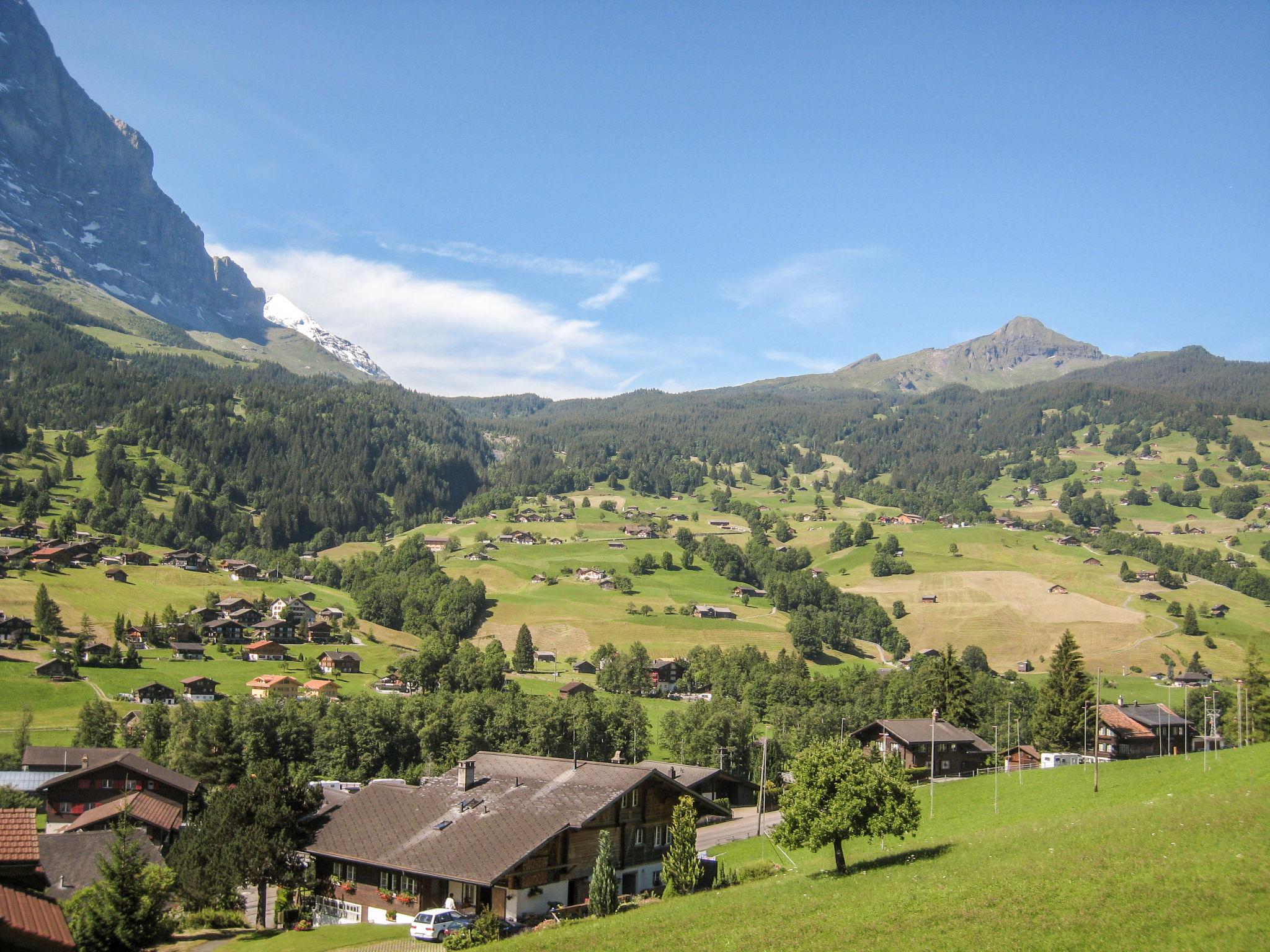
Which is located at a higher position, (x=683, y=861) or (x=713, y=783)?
(x=683, y=861)

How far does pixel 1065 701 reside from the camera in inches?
2869

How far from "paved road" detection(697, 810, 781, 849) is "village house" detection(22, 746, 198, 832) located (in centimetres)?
3705

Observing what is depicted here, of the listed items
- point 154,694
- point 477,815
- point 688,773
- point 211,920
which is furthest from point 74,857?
point 154,694

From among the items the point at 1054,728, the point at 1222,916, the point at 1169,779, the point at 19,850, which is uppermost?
the point at 19,850

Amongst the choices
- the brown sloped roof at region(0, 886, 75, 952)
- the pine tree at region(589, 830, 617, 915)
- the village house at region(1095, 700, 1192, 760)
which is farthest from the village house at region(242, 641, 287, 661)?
the brown sloped roof at region(0, 886, 75, 952)

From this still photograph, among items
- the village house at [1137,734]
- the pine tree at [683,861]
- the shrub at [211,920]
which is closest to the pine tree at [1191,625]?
the village house at [1137,734]

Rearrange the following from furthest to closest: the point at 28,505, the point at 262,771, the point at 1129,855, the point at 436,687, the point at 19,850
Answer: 1. the point at 28,505
2. the point at 436,687
3. the point at 262,771
4. the point at 1129,855
5. the point at 19,850

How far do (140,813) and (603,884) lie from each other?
36.8 m

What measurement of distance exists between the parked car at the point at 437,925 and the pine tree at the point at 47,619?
10260cm

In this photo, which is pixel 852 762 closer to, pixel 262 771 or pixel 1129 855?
pixel 1129 855

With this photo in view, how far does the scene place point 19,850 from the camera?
16750mm

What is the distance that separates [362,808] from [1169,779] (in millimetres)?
36577

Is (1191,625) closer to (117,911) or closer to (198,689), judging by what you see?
(198,689)

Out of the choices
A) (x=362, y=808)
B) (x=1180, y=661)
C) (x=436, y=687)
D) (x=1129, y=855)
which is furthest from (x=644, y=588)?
(x=1129, y=855)
